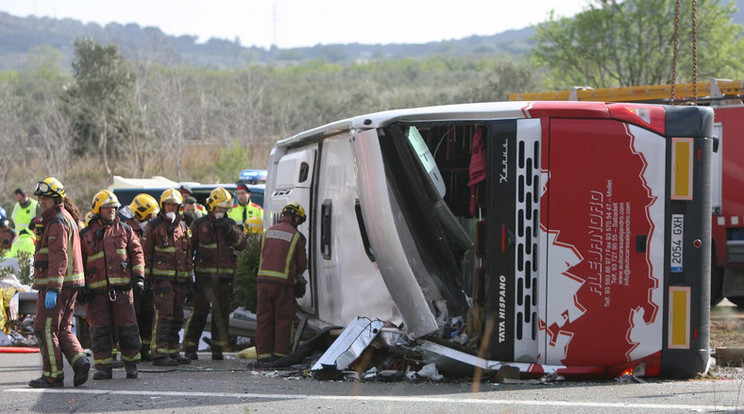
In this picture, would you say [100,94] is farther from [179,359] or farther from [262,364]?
[262,364]

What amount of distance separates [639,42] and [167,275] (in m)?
23.8

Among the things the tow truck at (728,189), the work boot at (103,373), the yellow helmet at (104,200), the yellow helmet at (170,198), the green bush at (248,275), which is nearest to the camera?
the work boot at (103,373)

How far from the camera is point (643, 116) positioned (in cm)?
732

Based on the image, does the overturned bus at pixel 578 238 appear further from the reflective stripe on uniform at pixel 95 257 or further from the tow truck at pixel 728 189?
the tow truck at pixel 728 189

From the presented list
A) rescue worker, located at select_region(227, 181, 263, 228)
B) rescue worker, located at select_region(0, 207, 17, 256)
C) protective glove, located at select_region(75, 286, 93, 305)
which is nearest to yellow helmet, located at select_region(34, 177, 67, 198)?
protective glove, located at select_region(75, 286, 93, 305)

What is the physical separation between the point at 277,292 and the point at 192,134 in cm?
3207

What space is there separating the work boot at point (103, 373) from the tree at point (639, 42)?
78.6 feet

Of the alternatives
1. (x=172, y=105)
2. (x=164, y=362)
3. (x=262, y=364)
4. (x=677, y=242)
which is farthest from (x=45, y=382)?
(x=172, y=105)

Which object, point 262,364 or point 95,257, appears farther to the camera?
point 262,364

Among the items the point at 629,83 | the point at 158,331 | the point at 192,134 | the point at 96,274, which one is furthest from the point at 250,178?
the point at 192,134

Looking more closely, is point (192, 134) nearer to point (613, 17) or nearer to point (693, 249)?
point (613, 17)

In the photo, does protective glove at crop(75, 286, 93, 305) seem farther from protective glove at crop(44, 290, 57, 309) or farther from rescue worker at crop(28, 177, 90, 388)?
protective glove at crop(44, 290, 57, 309)

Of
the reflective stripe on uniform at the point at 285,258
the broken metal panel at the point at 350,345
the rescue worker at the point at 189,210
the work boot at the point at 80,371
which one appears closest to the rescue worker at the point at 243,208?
the rescue worker at the point at 189,210

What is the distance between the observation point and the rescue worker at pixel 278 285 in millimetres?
9141
